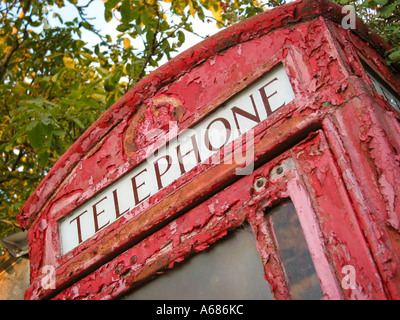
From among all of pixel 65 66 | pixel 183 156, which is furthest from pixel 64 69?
pixel 183 156

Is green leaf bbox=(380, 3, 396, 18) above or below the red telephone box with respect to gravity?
above

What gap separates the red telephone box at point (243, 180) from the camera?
1226mm

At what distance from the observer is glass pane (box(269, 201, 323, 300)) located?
122 cm

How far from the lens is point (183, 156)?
65.7 inches

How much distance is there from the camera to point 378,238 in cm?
115

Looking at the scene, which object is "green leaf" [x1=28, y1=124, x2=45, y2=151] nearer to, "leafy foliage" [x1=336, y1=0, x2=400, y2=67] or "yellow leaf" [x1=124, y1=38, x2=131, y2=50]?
"yellow leaf" [x1=124, y1=38, x2=131, y2=50]

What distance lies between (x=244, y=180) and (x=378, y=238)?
460 millimetres

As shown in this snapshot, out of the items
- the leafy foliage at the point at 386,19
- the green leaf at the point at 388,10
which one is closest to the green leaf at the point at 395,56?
the leafy foliage at the point at 386,19

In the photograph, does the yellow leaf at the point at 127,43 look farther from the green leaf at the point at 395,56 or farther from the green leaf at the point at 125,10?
the green leaf at the point at 395,56

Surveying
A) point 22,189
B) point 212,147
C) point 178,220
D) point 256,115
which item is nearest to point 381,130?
point 256,115

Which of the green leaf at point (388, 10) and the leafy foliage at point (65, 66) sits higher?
the leafy foliage at point (65, 66)

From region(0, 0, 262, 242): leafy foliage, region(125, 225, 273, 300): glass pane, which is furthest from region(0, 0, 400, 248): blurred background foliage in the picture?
region(125, 225, 273, 300): glass pane

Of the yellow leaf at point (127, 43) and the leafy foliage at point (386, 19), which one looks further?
the yellow leaf at point (127, 43)

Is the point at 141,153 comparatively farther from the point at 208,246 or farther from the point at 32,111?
the point at 32,111
